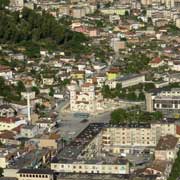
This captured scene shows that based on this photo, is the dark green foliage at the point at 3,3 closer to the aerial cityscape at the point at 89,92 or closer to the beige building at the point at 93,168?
the aerial cityscape at the point at 89,92

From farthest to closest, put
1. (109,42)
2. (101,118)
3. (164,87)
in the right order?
(109,42) → (164,87) → (101,118)

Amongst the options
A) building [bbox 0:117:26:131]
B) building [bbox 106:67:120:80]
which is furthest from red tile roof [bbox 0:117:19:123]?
building [bbox 106:67:120:80]

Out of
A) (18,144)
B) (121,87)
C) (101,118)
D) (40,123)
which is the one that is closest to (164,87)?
(121,87)

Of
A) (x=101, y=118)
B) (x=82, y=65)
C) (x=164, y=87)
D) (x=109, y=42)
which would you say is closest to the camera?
(x=101, y=118)

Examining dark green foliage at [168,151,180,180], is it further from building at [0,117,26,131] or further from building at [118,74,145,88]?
building at [118,74,145,88]

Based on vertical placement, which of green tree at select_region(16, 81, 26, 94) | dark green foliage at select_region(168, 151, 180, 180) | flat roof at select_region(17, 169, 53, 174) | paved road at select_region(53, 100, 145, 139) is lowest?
paved road at select_region(53, 100, 145, 139)

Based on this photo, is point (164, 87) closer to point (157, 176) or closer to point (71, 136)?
point (71, 136)

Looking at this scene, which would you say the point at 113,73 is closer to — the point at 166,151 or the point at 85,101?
the point at 85,101
